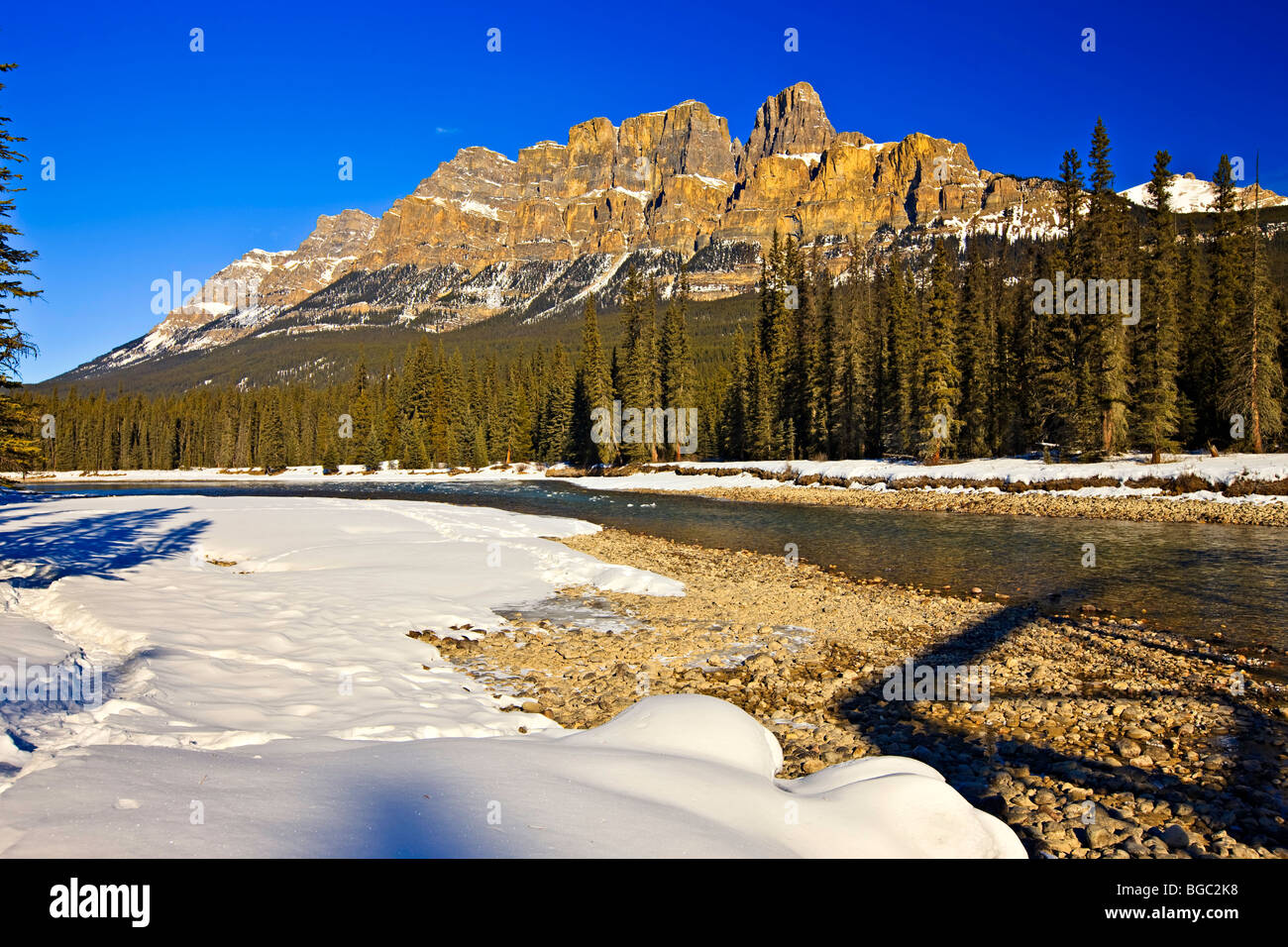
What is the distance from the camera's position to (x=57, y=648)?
6828 mm

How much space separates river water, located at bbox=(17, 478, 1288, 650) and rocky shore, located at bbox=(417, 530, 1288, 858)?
71.5 inches

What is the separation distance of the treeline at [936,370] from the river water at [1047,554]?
45.7 feet

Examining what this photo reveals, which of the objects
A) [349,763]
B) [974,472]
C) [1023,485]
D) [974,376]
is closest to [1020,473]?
[1023,485]

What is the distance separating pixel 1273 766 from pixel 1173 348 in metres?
37.4

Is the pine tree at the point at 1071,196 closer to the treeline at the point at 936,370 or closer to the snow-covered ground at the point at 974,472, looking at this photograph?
the treeline at the point at 936,370

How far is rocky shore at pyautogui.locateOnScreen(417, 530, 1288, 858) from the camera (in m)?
5.51

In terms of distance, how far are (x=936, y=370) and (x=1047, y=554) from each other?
26.4 metres

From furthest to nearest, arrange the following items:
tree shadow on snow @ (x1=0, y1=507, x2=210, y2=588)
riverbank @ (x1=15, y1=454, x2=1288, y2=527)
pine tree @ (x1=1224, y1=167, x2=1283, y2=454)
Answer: pine tree @ (x1=1224, y1=167, x2=1283, y2=454) → riverbank @ (x1=15, y1=454, x2=1288, y2=527) → tree shadow on snow @ (x1=0, y1=507, x2=210, y2=588)

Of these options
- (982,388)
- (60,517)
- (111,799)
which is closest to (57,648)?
(111,799)

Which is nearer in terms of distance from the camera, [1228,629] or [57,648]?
[57,648]

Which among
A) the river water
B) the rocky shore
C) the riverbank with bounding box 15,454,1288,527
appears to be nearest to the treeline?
the riverbank with bounding box 15,454,1288,527

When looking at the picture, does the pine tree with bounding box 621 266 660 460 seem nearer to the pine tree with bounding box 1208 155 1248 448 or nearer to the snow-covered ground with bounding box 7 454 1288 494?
the snow-covered ground with bounding box 7 454 1288 494

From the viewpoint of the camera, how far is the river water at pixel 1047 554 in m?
12.8
